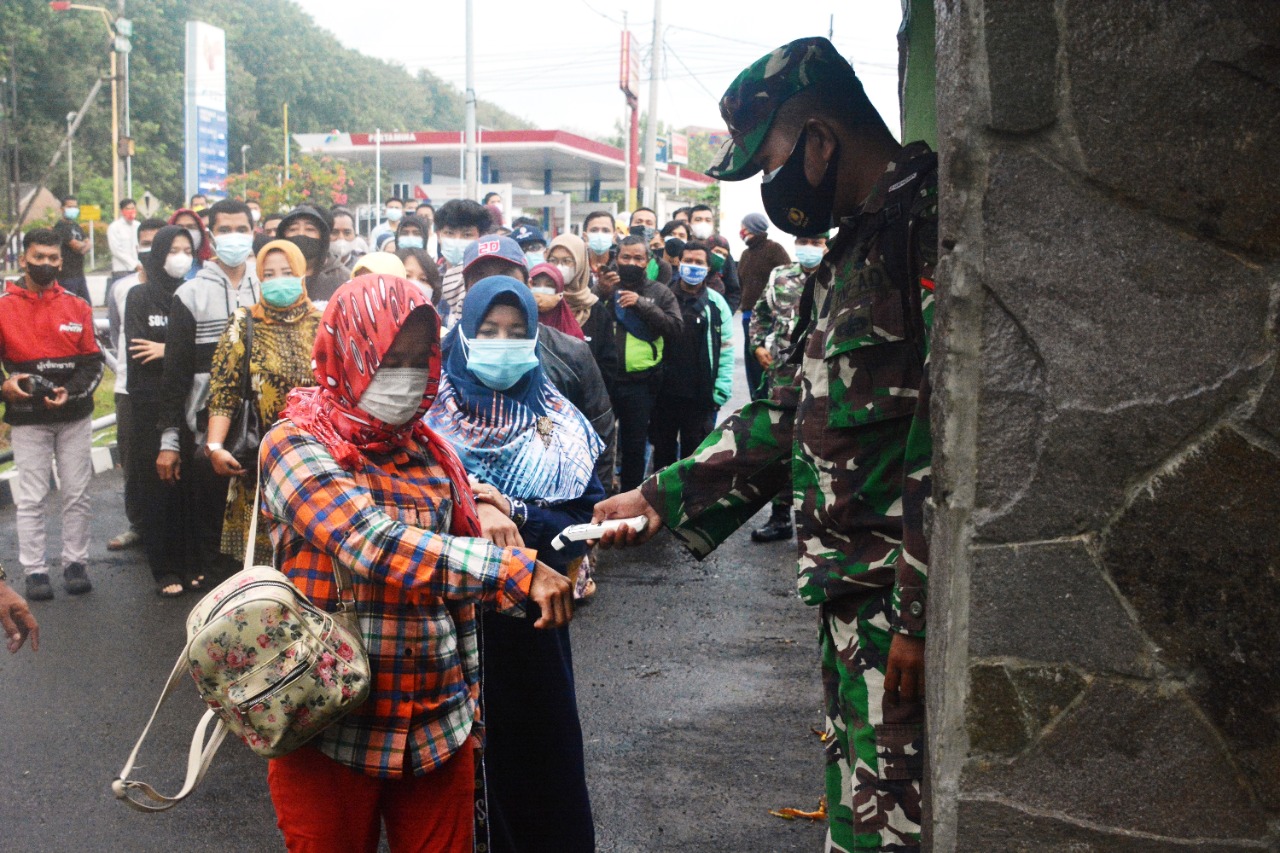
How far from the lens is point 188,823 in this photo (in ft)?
13.7

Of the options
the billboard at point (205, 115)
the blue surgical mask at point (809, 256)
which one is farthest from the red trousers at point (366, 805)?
the billboard at point (205, 115)

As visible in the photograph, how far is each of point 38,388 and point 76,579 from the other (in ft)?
3.53

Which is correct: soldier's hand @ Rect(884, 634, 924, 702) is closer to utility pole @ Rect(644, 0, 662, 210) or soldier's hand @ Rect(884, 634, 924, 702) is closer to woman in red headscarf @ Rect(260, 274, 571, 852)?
woman in red headscarf @ Rect(260, 274, 571, 852)

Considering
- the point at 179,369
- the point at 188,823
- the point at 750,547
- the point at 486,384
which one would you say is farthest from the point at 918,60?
the point at 750,547

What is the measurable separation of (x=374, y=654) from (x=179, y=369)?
4027 mm

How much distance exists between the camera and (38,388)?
6.80 m

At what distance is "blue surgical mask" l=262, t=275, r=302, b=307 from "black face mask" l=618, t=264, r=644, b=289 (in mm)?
3001

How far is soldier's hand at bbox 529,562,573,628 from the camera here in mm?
2453

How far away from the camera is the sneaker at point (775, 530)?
8492mm

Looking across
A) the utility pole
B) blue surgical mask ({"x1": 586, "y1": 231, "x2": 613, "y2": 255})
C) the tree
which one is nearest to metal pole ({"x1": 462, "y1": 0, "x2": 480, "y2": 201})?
the tree

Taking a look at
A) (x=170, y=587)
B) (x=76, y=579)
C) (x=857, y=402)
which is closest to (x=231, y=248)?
(x=170, y=587)

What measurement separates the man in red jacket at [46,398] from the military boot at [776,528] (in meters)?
4.17

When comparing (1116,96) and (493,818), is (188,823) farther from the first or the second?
(1116,96)

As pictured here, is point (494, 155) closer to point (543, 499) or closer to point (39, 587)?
point (39, 587)
